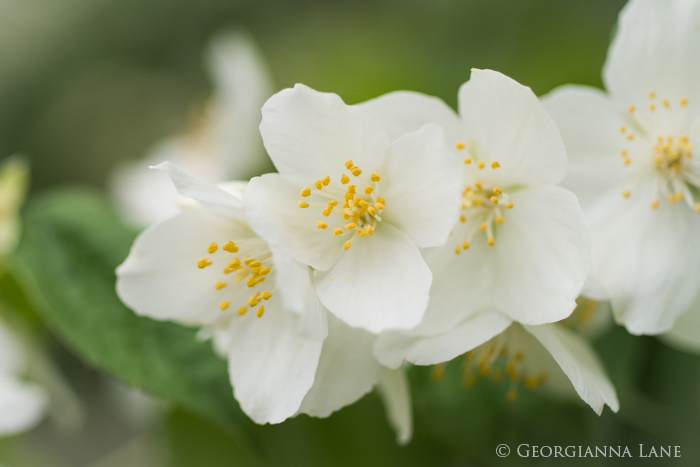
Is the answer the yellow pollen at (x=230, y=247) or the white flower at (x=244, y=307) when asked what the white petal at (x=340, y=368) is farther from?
the yellow pollen at (x=230, y=247)

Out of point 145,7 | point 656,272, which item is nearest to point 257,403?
point 656,272

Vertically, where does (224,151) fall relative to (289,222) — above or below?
below

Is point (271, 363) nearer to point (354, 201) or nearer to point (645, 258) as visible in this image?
point (354, 201)

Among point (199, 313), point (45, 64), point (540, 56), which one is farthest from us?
point (45, 64)

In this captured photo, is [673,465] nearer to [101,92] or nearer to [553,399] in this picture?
[553,399]

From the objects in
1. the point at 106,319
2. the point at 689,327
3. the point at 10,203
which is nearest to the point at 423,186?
the point at 689,327

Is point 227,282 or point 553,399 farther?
point 553,399
